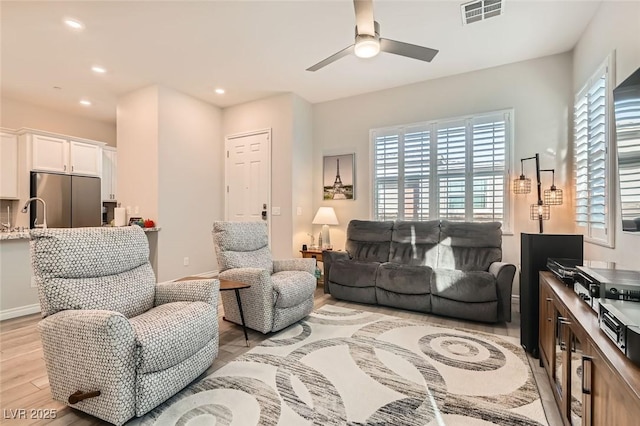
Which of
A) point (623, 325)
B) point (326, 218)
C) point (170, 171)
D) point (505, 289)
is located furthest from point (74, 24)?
point (505, 289)

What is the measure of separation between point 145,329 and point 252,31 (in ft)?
9.38

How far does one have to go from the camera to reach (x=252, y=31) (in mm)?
3006

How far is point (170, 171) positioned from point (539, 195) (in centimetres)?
482

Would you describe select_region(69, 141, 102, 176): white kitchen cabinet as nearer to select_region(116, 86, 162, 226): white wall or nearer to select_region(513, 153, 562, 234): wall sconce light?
select_region(116, 86, 162, 226): white wall

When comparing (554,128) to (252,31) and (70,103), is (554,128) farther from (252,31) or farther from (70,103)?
(70,103)

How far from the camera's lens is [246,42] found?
3211 millimetres

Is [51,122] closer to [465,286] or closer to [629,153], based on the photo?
[465,286]

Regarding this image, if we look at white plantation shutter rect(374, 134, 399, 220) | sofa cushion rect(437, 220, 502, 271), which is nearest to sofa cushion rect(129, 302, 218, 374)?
sofa cushion rect(437, 220, 502, 271)

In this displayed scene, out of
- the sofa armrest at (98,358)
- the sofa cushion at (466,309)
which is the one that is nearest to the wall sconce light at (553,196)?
the sofa cushion at (466,309)

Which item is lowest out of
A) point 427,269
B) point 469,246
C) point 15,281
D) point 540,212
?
point 15,281

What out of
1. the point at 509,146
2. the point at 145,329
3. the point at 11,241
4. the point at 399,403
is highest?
the point at 509,146

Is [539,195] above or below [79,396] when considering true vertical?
above

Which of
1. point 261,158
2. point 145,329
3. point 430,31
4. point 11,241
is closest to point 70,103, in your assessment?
point 11,241

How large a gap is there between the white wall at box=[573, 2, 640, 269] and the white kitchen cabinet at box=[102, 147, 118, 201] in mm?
6902
